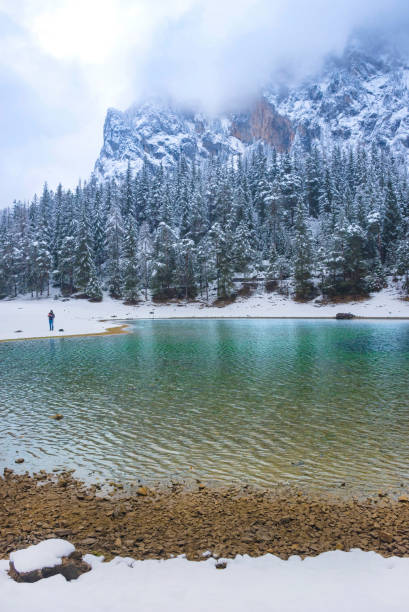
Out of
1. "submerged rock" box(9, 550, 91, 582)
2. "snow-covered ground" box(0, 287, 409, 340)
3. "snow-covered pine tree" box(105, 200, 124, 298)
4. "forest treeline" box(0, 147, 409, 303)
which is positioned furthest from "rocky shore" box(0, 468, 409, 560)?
"snow-covered pine tree" box(105, 200, 124, 298)

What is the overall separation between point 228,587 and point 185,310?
2555 inches

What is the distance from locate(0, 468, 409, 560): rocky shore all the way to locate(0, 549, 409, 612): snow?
1.03 feet

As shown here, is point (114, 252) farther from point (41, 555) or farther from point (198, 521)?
point (41, 555)

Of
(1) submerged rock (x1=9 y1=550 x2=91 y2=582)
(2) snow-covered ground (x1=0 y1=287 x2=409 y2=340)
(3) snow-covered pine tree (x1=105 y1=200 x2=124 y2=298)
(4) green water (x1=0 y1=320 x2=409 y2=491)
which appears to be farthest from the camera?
(3) snow-covered pine tree (x1=105 y1=200 x2=124 y2=298)

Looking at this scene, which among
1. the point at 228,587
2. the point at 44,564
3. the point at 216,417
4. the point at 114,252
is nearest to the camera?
the point at 228,587

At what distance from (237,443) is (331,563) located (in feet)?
15.2

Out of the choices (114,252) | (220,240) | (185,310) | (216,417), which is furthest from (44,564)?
(114,252)

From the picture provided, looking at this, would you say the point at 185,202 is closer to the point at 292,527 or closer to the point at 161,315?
the point at 161,315

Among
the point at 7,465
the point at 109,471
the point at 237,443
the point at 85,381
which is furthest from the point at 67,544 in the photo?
the point at 85,381

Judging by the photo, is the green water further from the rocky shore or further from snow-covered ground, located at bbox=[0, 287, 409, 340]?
snow-covered ground, located at bbox=[0, 287, 409, 340]

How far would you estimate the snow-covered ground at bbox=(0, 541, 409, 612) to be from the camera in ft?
12.1

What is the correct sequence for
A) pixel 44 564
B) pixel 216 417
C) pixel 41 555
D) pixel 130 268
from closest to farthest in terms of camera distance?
pixel 44 564
pixel 41 555
pixel 216 417
pixel 130 268

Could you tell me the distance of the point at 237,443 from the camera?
9.05 m

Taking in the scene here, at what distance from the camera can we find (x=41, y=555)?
4.27m
